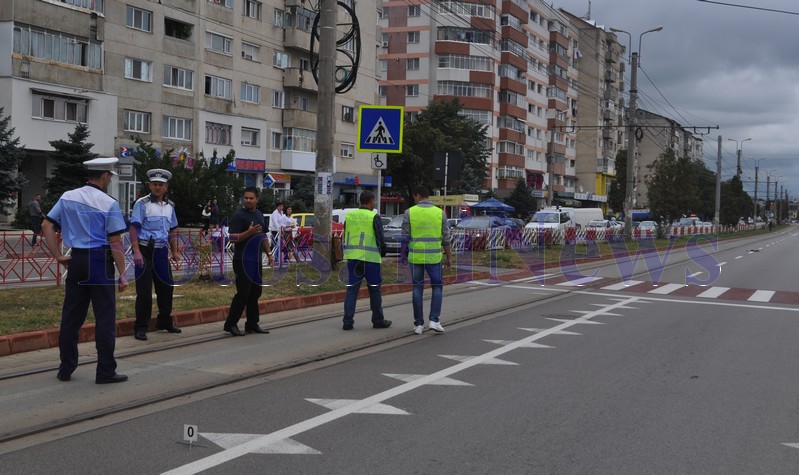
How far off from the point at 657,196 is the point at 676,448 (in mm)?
49806

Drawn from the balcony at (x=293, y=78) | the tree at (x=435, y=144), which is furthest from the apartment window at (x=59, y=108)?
the tree at (x=435, y=144)

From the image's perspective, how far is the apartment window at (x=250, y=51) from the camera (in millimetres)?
46062

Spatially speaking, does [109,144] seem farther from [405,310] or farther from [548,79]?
[548,79]

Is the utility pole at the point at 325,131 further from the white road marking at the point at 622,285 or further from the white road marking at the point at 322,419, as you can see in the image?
the white road marking at the point at 322,419

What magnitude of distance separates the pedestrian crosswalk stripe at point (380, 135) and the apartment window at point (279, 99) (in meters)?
35.3

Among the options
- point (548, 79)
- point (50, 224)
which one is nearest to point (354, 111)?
point (548, 79)

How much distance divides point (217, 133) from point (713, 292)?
3317cm

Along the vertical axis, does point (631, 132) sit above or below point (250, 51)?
below

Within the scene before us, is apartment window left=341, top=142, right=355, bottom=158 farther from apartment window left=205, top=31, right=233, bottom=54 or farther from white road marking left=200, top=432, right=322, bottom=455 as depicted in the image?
white road marking left=200, top=432, right=322, bottom=455

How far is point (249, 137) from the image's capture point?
46812 mm

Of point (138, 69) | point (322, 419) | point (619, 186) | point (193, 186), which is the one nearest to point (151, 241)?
point (322, 419)

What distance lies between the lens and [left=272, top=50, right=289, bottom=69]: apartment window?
159ft

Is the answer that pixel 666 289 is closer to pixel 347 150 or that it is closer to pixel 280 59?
pixel 280 59

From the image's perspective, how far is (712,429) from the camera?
232 inches
